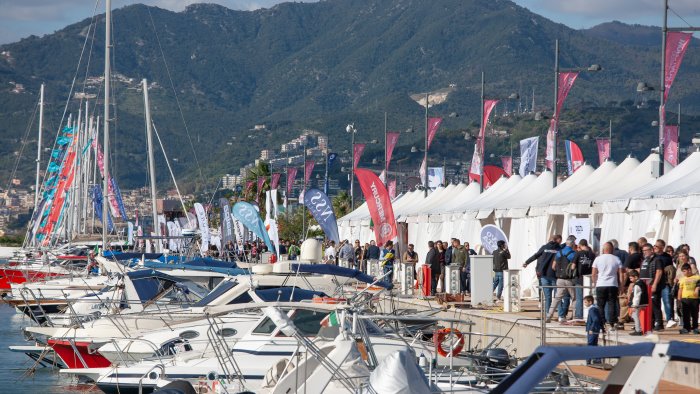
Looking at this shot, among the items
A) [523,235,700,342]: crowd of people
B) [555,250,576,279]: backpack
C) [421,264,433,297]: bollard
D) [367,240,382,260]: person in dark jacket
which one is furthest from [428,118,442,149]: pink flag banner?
[555,250,576,279]: backpack

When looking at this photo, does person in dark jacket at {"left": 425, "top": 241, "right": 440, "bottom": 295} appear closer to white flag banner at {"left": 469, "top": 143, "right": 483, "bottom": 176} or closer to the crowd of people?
the crowd of people

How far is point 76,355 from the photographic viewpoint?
80.0 ft

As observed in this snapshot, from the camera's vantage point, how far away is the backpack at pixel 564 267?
2370cm

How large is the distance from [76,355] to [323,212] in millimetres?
15136

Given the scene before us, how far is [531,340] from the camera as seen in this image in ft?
72.5

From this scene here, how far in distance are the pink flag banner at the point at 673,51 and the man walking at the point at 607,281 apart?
708 cm

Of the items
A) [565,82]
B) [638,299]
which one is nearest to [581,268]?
[638,299]

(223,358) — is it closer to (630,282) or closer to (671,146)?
(630,282)

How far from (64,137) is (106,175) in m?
20.7

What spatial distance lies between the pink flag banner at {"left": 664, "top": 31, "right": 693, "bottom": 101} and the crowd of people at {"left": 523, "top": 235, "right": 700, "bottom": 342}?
16.2 ft

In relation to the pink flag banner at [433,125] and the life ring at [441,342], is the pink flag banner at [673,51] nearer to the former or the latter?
the life ring at [441,342]

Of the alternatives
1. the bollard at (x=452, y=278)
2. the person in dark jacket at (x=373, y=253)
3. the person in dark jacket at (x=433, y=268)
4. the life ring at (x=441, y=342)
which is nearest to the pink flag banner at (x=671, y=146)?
the person in dark jacket at (x=373, y=253)

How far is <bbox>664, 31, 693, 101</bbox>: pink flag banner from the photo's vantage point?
27.1 metres

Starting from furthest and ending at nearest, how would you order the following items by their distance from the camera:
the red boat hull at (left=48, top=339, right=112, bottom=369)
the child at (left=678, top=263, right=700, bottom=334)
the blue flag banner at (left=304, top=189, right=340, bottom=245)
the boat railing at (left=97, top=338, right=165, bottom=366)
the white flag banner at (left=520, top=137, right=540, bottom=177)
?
the white flag banner at (left=520, top=137, right=540, bottom=177)
the blue flag banner at (left=304, top=189, right=340, bottom=245)
the red boat hull at (left=48, top=339, right=112, bottom=369)
the boat railing at (left=97, top=338, right=165, bottom=366)
the child at (left=678, top=263, right=700, bottom=334)
